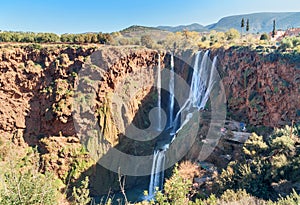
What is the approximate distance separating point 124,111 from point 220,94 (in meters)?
8.30

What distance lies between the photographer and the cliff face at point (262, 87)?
1587 cm

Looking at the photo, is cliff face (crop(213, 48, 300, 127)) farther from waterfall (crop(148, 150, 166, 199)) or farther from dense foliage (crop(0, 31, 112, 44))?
dense foliage (crop(0, 31, 112, 44))

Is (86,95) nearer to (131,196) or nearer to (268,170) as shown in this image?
(131,196)

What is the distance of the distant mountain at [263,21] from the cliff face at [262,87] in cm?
6294

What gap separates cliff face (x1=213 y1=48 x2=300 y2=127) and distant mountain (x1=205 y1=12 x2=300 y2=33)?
62944 mm

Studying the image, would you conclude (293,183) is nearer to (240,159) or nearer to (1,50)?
(240,159)

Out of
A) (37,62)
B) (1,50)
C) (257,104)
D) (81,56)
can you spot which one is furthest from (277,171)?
(1,50)

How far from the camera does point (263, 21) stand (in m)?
87.0

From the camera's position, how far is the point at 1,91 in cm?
1973

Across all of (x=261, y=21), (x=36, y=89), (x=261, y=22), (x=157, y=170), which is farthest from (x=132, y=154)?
(x=261, y=21)

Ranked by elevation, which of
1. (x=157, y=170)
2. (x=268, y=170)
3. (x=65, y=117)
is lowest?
(x=157, y=170)

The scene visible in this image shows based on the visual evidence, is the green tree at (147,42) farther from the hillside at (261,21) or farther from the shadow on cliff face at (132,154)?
the hillside at (261,21)

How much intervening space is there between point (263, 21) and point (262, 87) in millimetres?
81016

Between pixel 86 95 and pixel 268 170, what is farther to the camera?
pixel 86 95
